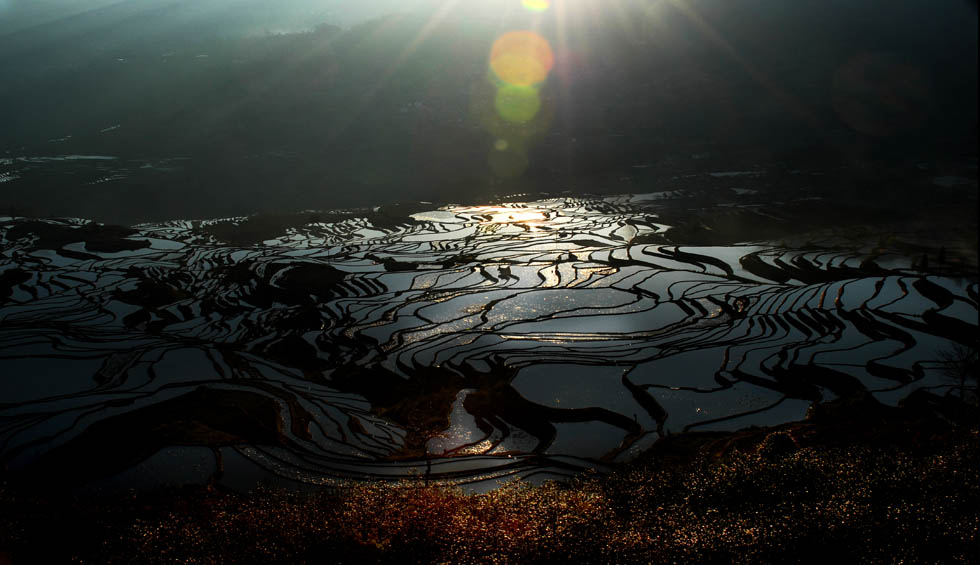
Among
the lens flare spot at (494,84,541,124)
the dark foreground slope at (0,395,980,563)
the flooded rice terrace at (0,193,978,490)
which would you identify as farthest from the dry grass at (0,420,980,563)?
the lens flare spot at (494,84,541,124)

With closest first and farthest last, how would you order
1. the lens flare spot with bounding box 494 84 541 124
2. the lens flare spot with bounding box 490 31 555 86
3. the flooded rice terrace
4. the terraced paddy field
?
1. the terraced paddy field
2. the flooded rice terrace
3. the lens flare spot with bounding box 494 84 541 124
4. the lens flare spot with bounding box 490 31 555 86

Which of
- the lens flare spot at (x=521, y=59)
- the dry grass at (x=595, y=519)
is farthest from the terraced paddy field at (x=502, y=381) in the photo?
the lens flare spot at (x=521, y=59)

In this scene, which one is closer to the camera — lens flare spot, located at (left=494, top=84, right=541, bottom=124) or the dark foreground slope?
the dark foreground slope

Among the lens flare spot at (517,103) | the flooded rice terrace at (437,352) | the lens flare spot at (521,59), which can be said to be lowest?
the flooded rice terrace at (437,352)

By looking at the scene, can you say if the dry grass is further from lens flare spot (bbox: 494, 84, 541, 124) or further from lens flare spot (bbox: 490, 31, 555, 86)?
lens flare spot (bbox: 490, 31, 555, 86)

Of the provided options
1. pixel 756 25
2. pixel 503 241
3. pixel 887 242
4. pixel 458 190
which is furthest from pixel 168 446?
pixel 756 25

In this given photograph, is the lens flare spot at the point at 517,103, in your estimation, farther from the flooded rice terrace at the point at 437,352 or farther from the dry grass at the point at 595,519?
the dry grass at the point at 595,519

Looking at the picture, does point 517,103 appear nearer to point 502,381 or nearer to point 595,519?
point 502,381
